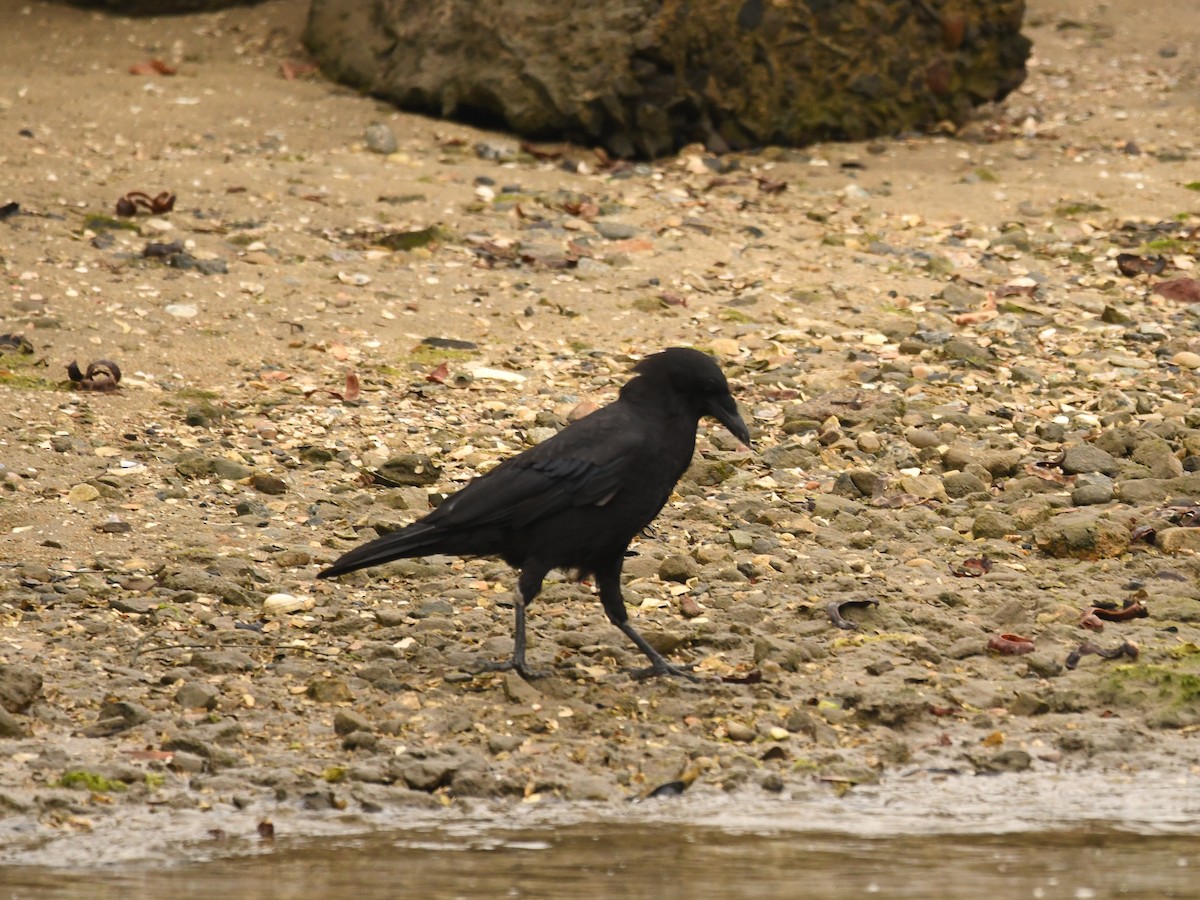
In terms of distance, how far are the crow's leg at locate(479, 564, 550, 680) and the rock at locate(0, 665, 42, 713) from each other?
131cm

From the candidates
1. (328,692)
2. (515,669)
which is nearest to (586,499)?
(515,669)

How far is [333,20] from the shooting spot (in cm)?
1192

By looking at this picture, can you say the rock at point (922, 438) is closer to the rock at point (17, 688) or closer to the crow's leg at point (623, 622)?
the crow's leg at point (623, 622)

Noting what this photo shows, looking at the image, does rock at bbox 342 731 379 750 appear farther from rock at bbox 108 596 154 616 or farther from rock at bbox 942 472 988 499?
rock at bbox 942 472 988 499

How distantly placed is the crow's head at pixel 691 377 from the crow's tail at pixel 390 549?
33.3 inches

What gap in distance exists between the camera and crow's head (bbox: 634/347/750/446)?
5469 millimetres

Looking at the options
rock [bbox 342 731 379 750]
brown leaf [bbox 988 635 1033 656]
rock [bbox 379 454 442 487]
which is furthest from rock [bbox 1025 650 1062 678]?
rock [bbox 379 454 442 487]

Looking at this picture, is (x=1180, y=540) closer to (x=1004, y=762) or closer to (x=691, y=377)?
A: (x=1004, y=762)

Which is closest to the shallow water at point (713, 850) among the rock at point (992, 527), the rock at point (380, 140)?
the rock at point (992, 527)

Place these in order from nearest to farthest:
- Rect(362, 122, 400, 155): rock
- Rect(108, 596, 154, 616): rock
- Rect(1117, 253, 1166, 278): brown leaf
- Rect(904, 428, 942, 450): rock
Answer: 1. Rect(108, 596, 154, 616): rock
2. Rect(904, 428, 942, 450): rock
3. Rect(1117, 253, 1166, 278): brown leaf
4. Rect(362, 122, 400, 155): rock

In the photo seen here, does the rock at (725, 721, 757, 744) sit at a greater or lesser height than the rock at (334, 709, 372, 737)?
greater

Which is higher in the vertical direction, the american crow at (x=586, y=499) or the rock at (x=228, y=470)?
the american crow at (x=586, y=499)

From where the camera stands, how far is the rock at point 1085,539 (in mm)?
6199

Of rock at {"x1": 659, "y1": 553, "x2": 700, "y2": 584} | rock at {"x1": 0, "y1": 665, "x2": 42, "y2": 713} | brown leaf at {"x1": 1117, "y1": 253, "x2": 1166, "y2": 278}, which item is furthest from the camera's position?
brown leaf at {"x1": 1117, "y1": 253, "x2": 1166, "y2": 278}
